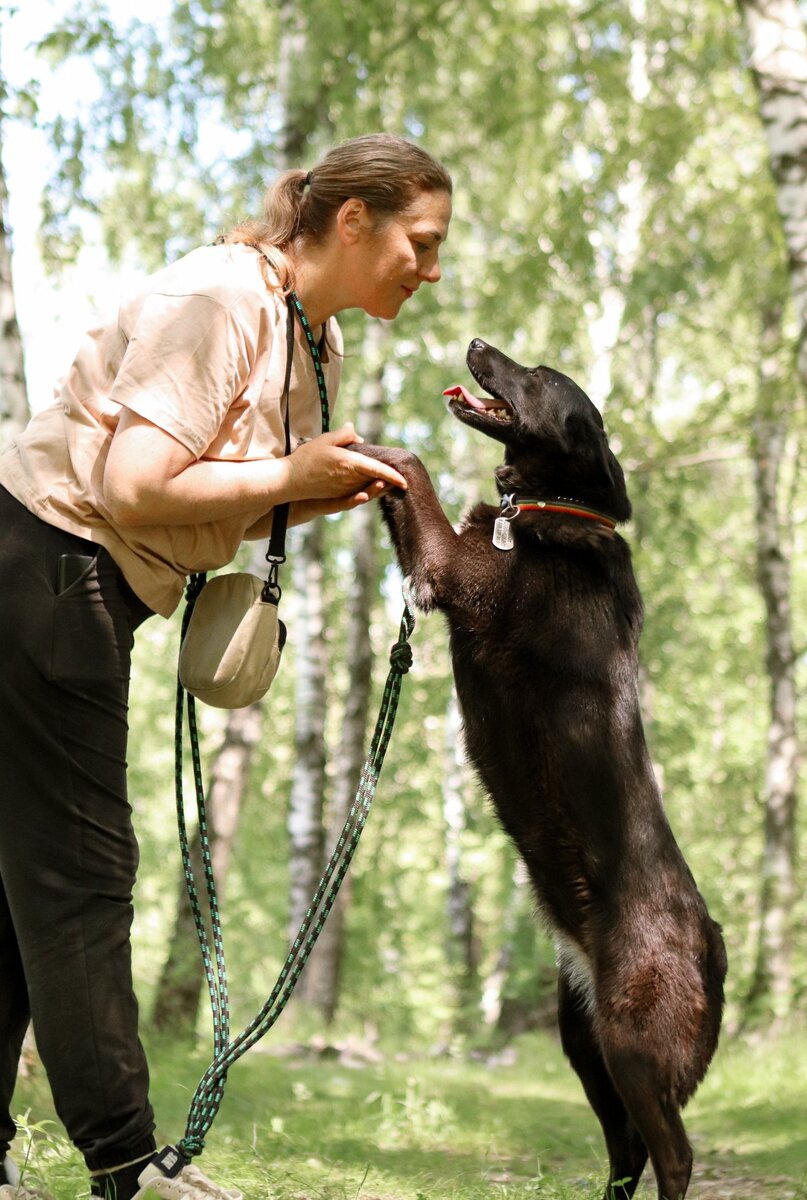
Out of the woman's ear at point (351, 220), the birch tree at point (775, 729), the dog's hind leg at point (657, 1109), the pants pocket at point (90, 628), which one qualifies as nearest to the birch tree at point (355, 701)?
the birch tree at point (775, 729)

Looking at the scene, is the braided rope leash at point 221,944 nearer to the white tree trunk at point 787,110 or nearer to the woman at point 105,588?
the woman at point 105,588

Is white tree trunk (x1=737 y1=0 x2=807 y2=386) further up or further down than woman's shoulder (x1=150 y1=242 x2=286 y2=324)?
further up

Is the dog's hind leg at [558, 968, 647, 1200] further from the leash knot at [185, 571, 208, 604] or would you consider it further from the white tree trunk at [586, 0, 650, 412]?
the white tree trunk at [586, 0, 650, 412]

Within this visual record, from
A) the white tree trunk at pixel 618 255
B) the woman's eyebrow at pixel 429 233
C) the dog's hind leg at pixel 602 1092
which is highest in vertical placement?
the white tree trunk at pixel 618 255

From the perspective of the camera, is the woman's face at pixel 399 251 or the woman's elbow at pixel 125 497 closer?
the woman's elbow at pixel 125 497

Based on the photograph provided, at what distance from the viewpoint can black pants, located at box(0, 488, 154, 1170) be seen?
2.40 metres

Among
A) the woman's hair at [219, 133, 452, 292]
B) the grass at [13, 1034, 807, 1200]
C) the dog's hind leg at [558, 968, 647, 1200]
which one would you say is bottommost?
the grass at [13, 1034, 807, 1200]

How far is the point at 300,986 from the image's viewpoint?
409 inches

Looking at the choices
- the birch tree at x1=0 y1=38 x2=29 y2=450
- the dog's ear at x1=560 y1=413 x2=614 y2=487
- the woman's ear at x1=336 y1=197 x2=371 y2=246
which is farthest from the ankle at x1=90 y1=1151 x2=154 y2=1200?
the birch tree at x1=0 y1=38 x2=29 y2=450

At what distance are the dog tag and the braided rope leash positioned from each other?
0.31 metres

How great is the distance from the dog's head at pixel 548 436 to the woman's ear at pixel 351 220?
38.8 inches

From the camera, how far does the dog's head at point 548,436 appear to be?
146 inches

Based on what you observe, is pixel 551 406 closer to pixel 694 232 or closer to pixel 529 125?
pixel 694 232

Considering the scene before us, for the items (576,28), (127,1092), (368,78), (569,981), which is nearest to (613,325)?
(368,78)
